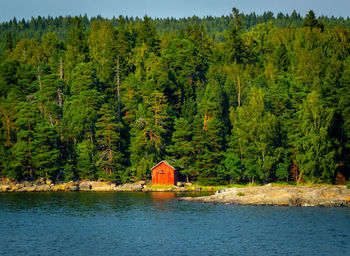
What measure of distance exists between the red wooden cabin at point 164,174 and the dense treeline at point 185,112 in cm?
173

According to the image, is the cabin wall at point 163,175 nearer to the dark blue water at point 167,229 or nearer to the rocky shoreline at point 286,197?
the rocky shoreline at point 286,197

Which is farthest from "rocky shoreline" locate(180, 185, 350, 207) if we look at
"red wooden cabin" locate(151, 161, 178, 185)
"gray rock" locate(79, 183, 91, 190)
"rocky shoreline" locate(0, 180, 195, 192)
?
"gray rock" locate(79, 183, 91, 190)

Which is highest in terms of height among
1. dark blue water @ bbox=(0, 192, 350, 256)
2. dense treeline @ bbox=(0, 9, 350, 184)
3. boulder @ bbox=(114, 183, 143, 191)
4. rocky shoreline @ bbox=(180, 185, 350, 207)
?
dense treeline @ bbox=(0, 9, 350, 184)

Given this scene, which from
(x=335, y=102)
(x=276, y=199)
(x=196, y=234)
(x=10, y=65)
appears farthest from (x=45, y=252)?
(x=10, y=65)

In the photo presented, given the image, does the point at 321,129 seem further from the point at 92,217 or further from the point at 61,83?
the point at 61,83

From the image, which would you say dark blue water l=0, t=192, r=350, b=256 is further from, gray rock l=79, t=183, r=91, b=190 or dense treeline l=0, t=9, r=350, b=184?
gray rock l=79, t=183, r=91, b=190

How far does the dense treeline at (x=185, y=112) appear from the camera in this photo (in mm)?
78375

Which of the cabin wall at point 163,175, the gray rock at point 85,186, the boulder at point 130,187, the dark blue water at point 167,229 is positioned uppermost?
the cabin wall at point 163,175

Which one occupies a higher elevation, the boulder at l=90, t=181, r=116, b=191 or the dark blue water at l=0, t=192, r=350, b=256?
the boulder at l=90, t=181, r=116, b=191

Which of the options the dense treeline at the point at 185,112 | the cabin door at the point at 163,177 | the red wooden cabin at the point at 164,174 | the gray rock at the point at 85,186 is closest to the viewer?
the dense treeline at the point at 185,112

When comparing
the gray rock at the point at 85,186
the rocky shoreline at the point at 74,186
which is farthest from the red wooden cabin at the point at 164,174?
the gray rock at the point at 85,186

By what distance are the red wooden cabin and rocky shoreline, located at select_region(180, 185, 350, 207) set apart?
51.6ft

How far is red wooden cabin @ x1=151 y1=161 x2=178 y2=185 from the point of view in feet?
278

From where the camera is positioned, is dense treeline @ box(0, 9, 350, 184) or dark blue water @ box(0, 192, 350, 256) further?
dense treeline @ box(0, 9, 350, 184)
